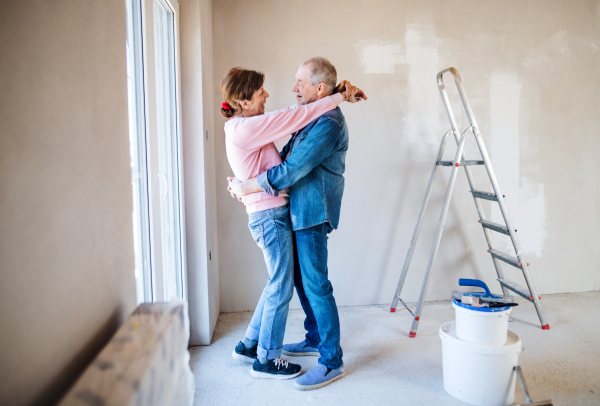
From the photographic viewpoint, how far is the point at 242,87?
6.31ft

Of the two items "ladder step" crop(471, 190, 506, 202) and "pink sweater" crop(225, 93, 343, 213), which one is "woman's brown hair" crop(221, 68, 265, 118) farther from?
"ladder step" crop(471, 190, 506, 202)

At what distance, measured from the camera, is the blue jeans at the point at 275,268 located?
197 cm

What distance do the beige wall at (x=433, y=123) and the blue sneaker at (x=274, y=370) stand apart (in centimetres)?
95

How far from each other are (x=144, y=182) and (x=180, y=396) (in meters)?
0.87

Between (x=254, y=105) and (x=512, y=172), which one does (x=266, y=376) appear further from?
(x=512, y=172)

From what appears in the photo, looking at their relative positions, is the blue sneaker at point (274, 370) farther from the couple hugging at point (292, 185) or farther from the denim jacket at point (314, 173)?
the denim jacket at point (314, 173)

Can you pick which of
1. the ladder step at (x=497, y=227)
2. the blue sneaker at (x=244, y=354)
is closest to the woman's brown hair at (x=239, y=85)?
the blue sneaker at (x=244, y=354)

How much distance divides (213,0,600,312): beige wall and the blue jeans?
3.13 ft

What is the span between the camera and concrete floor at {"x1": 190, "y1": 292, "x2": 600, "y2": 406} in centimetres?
189

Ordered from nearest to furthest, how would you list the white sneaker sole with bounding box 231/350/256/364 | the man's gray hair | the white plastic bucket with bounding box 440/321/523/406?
1. the white plastic bucket with bounding box 440/321/523/406
2. the man's gray hair
3. the white sneaker sole with bounding box 231/350/256/364

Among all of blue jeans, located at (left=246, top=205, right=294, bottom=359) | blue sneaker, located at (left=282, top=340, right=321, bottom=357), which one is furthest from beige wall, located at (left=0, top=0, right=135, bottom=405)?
blue sneaker, located at (left=282, top=340, right=321, bottom=357)

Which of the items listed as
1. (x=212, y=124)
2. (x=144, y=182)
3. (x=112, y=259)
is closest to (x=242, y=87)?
(x=144, y=182)

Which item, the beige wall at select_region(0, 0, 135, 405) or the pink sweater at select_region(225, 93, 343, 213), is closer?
the beige wall at select_region(0, 0, 135, 405)

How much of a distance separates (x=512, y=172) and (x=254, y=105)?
2.21 m
